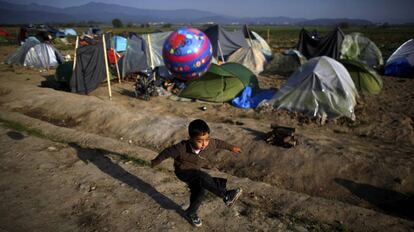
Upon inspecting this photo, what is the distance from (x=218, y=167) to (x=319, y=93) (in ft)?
16.6

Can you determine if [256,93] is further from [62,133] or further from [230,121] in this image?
[62,133]

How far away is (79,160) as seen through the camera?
23.3 ft

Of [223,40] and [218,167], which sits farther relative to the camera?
[223,40]

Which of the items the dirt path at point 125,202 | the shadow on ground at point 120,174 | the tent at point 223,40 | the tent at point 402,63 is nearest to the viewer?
the dirt path at point 125,202

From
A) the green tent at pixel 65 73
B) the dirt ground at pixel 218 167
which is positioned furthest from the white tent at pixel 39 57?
the dirt ground at pixel 218 167

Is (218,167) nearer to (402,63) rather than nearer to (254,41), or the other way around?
(402,63)

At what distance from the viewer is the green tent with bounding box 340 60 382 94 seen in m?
13.3

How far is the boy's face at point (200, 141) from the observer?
4238 millimetres

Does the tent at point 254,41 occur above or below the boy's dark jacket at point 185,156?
above

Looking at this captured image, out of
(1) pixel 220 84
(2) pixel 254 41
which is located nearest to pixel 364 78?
(1) pixel 220 84

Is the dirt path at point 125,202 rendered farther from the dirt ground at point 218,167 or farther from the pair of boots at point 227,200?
the pair of boots at point 227,200

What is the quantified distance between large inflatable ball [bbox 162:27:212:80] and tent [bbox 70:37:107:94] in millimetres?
3399

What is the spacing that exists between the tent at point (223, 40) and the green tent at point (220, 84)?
8088mm

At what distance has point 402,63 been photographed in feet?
55.3
